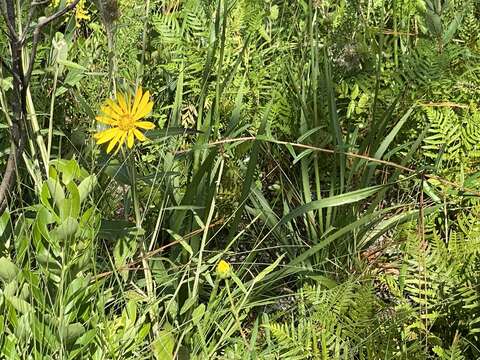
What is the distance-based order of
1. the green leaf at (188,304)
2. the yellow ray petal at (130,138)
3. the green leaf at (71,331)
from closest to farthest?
1. the green leaf at (71,331)
2. the yellow ray petal at (130,138)
3. the green leaf at (188,304)

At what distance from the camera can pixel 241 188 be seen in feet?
5.96

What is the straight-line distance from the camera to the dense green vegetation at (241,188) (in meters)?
1.39

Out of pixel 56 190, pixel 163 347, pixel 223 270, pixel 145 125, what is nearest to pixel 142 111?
pixel 145 125

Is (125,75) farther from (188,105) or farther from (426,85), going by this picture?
(426,85)

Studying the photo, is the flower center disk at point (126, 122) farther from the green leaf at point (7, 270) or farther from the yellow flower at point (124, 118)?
the green leaf at point (7, 270)

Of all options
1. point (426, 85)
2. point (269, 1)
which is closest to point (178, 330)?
point (426, 85)

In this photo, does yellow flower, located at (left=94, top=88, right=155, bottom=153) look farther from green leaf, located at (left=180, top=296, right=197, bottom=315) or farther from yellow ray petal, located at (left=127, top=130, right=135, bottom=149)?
green leaf, located at (left=180, top=296, right=197, bottom=315)

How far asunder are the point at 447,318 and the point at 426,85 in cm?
65

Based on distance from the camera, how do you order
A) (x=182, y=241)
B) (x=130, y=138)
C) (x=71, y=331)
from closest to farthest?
(x=71, y=331), (x=130, y=138), (x=182, y=241)

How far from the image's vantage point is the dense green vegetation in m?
1.39

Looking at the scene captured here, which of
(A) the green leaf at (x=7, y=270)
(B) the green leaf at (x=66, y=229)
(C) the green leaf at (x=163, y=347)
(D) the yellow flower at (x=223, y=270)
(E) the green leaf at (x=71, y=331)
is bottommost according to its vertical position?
(C) the green leaf at (x=163, y=347)

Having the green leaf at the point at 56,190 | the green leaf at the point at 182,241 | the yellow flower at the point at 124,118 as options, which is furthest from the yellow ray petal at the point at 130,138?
the green leaf at the point at 182,241

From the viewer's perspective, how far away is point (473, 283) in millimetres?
1588

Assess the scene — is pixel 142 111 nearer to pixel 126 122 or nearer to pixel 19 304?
pixel 126 122
